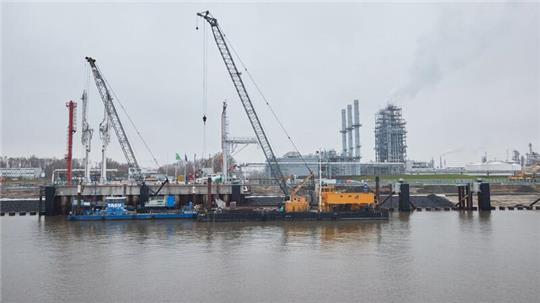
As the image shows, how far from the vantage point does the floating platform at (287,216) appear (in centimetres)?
5047

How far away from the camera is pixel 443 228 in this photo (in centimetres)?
4331

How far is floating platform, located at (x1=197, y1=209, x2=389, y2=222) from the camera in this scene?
50.5m

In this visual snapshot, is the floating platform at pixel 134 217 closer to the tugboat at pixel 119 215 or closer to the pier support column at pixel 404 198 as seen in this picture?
the tugboat at pixel 119 215

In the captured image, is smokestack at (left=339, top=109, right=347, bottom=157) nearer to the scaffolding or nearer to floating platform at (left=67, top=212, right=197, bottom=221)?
the scaffolding

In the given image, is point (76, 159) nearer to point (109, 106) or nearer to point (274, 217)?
point (109, 106)

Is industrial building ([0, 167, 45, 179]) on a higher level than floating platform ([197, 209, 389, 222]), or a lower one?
higher

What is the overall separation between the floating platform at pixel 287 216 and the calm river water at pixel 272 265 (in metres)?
7.69

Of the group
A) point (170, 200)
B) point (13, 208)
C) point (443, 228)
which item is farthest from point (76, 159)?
point (443, 228)

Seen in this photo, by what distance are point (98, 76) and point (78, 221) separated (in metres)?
30.9

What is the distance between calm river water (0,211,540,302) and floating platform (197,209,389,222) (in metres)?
7.69

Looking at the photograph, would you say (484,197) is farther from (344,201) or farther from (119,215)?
(119,215)

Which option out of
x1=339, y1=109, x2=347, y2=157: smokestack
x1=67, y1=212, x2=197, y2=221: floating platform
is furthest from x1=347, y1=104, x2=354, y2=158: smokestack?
x1=67, y1=212, x2=197, y2=221: floating platform

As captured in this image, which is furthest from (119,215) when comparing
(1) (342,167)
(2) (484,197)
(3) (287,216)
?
(1) (342,167)

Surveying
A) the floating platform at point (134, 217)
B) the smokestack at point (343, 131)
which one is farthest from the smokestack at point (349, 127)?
the floating platform at point (134, 217)
